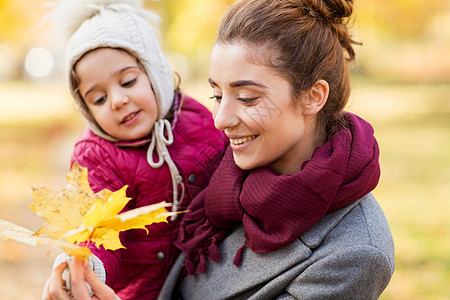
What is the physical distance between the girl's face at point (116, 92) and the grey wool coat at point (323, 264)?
69cm

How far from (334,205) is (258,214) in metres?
0.30

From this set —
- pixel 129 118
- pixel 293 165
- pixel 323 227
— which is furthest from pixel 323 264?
pixel 129 118

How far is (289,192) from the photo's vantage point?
199cm

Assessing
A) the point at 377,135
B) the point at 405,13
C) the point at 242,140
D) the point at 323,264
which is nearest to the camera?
the point at 323,264

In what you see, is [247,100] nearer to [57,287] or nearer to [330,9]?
[330,9]

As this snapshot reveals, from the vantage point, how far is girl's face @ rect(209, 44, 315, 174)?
2.01 meters

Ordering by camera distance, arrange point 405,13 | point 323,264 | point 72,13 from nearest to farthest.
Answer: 1. point 323,264
2. point 72,13
3. point 405,13

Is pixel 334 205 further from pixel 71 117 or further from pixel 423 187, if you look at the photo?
pixel 71 117

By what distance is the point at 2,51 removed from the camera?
33.9 m

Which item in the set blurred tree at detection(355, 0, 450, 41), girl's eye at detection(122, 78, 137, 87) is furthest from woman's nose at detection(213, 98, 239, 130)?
blurred tree at detection(355, 0, 450, 41)

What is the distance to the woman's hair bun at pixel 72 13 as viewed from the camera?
247 centimetres

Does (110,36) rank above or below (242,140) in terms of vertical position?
above

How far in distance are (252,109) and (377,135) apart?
40.2 feet

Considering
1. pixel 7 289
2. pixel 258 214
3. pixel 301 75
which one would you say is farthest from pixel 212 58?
pixel 7 289
